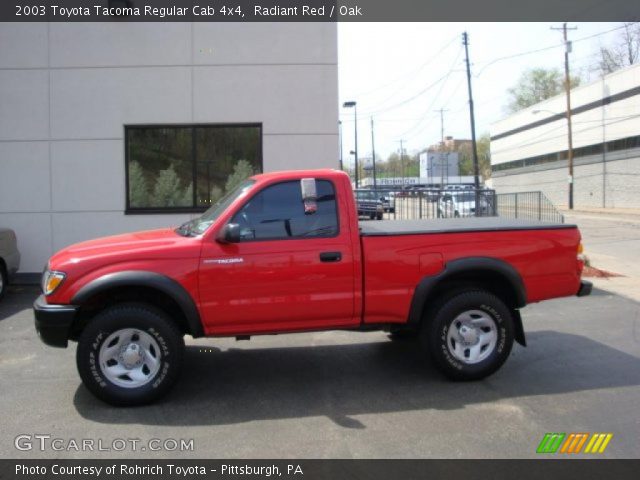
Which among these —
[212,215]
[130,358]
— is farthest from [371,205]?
[130,358]

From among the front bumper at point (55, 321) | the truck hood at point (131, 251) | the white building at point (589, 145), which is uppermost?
the white building at point (589, 145)

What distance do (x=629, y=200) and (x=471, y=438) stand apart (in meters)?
41.3

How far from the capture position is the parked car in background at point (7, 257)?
30.2 ft

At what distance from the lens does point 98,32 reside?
1055cm

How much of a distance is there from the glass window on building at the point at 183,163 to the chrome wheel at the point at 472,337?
20.6 ft

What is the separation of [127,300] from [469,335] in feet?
10.2

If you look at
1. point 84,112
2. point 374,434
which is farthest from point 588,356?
point 84,112

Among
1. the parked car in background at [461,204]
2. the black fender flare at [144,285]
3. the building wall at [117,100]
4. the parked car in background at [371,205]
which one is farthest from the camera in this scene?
the parked car in background at [371,205]

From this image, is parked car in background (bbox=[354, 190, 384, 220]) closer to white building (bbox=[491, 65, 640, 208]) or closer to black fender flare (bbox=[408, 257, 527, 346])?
black fender flare (bbox=[408, 257, 527, 346])

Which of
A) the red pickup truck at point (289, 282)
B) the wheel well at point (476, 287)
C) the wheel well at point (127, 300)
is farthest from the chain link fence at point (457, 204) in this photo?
the wheel well at point (127, 300)

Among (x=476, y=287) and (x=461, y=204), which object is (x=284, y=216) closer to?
(x=476, y=287)

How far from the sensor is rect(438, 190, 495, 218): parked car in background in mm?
11297

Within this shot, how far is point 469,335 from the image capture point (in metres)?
5.27

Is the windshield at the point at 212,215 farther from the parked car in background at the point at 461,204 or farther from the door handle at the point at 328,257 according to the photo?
the parked car in background at the point at 461,204
